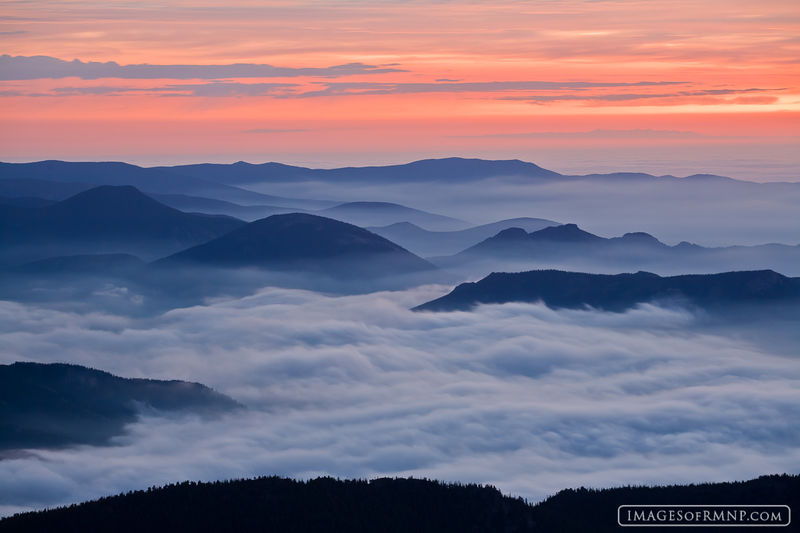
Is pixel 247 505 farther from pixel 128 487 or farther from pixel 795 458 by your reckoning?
pixel 795 458

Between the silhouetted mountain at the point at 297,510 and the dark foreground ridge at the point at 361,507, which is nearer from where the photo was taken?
the silhouetted mountain at the point at 297,510

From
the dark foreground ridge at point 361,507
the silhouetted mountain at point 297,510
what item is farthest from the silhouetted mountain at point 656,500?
the silhouetted mountain at point 297,510

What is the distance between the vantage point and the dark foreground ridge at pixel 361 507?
110688 mm

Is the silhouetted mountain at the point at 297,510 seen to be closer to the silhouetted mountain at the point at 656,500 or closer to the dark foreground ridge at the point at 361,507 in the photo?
the dark foreground ridge at the point at 361,507

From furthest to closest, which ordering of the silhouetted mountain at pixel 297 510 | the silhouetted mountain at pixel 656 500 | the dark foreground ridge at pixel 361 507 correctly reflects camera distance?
the silhouetted mountain at pixel 656 500
the dark foreground ridge at pixel 361 507
the silhouetted mountain at pixel 297 510

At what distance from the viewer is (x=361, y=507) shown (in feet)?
375

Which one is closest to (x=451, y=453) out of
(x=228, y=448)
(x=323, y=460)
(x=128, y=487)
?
(x=323, y=460)

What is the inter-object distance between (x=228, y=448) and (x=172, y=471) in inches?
619

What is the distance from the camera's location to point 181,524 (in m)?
110

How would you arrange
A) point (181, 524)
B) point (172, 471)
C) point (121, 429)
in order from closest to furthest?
1. point (181, 524)
2. point (172, 471)
3. point (121, 429)

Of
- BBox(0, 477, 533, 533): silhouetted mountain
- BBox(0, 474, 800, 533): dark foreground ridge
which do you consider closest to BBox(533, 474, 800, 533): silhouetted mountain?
BBox(0, 474, 800, 533): dark foreground ridge

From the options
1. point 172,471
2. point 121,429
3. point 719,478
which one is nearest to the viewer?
point 719,478

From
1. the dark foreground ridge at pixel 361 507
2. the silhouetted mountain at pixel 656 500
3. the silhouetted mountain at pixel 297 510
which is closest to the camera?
the silhouetted mountain at pixel 297 510

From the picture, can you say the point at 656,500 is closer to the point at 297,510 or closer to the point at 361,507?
the point at 361,507
